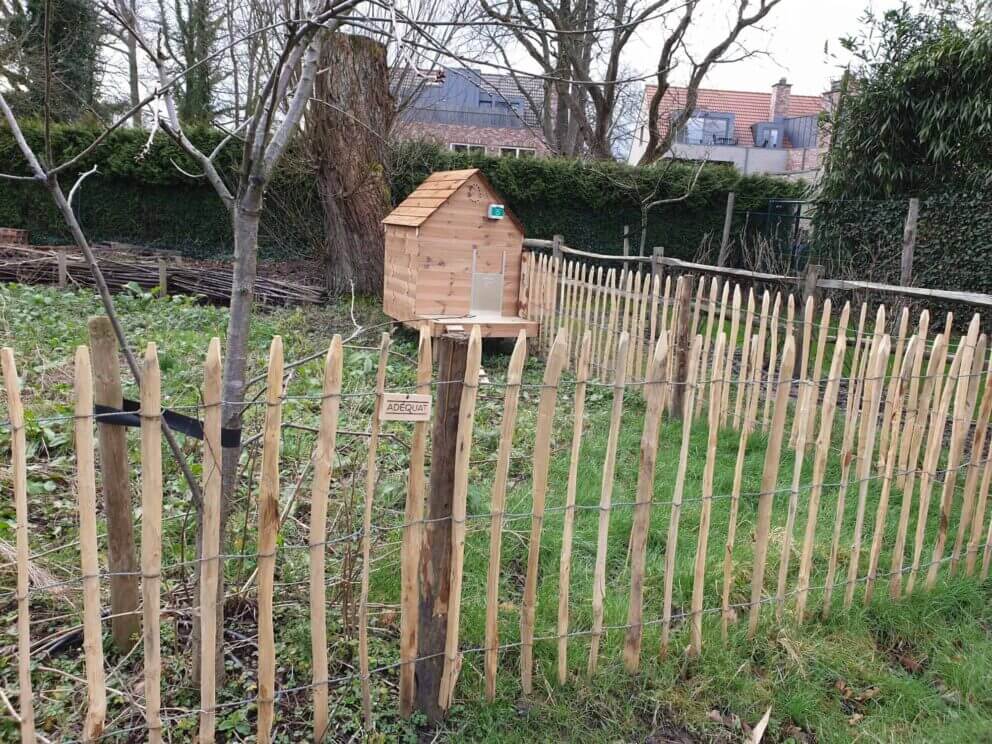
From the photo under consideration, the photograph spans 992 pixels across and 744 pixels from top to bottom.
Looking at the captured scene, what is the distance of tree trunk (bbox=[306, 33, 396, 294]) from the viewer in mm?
Result: 10406

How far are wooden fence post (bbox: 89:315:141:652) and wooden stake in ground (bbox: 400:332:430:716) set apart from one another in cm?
80

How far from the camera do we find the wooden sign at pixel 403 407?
226 centimetres

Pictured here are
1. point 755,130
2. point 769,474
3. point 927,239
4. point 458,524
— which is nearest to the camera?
point 458,524

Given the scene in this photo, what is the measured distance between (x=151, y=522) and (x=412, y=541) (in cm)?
77

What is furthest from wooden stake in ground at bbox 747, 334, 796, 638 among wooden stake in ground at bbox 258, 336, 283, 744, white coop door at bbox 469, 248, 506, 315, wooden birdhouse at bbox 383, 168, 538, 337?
white coop door at bbox 469, 248, 506, 315

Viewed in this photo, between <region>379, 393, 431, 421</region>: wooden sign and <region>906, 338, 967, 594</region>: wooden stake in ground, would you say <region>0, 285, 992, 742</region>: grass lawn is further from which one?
<region>379, 393, 431, 421</region>: wooden sign

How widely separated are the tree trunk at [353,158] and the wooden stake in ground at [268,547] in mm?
8260

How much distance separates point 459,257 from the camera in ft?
25.5

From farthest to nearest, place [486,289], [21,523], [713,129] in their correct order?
[713,129] < [486,289] < [21,523]

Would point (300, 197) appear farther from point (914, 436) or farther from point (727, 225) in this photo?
point (914, 436)

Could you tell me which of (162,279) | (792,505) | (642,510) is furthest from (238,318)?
(162,279)

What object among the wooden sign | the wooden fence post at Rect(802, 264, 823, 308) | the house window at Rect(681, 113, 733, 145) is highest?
the house window at Rect(681, 113, 733, 145)

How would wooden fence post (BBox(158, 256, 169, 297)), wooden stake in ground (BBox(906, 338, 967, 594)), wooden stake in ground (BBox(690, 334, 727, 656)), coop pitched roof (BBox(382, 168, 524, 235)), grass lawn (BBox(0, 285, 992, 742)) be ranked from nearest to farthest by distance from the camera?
grass lawn (BBox(0, 285, 992, 742)) → wooden stake in ground (BBox(690, 334, 727, 656)) → wooden stake in ground (BBox(906, 338, 967, 594)) → coop pitched roof (BBox(382, 168, 524, 235)) → wooden fence post (BBox(158, 256, 169, 297))

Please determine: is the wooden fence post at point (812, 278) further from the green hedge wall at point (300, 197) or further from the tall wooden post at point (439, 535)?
the green hedge wall at point (300, 197)
